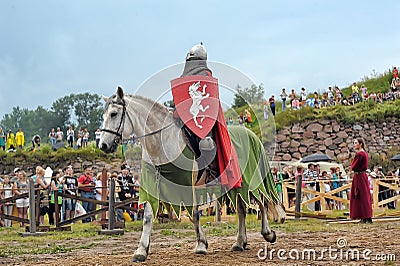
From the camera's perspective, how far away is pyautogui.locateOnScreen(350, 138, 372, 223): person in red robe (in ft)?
43.1

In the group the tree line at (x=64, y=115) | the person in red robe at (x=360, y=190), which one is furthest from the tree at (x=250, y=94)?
the tree line at (x=64, y=115)

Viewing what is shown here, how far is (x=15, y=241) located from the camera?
37.7 ft

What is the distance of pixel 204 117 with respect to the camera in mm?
7305

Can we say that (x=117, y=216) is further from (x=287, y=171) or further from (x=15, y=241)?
(x=287, y=171)

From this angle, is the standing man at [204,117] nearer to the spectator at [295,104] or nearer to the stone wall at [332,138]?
the stone wall at [332,138]

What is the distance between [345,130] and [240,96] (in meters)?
22.8

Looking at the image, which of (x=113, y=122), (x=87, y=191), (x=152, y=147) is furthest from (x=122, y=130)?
(x=87, y=191)

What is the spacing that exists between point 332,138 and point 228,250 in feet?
69.6

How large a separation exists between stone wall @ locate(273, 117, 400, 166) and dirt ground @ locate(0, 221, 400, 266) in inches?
683

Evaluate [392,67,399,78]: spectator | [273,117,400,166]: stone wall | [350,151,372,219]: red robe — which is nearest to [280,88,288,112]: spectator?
[273,117,400,166]: stone wall

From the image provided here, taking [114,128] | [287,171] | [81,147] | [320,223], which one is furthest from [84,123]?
[114,128]

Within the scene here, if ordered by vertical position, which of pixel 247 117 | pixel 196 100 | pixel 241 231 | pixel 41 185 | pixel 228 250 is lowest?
pixel 228 250

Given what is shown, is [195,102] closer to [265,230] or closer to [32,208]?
[265,230]

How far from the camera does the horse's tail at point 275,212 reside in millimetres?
9000
